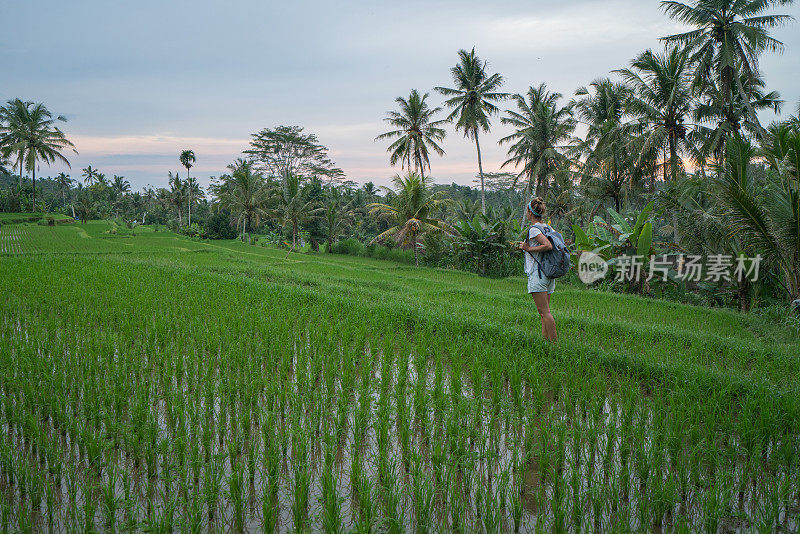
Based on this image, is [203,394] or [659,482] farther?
[203,394]

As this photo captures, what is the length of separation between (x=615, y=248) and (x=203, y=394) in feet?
32.2

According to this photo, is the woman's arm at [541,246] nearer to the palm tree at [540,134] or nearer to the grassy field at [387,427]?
the grassy field at [387,427]

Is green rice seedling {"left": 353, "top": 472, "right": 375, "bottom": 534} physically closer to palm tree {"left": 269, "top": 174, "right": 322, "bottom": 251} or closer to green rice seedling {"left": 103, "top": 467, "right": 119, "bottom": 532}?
green rice seedling {"left": 103, "top": 467, "right": 119, "bottom": 532}

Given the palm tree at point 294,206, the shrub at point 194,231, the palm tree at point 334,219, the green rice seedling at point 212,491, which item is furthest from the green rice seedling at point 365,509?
Result: the shrub at point 194,231

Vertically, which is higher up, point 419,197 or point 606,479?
point 419,197

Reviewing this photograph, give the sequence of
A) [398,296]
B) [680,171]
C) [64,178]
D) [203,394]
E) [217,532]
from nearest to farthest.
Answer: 1. [217,532]
2. [203,394]
3. [398,296]
4. [680,171]
5. [64,178]

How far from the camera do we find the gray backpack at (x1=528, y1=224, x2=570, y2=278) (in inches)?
172

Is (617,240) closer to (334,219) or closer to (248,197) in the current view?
(334,219)

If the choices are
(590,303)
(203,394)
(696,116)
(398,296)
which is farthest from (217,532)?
(696,116)

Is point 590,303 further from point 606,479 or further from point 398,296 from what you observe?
point 606,479

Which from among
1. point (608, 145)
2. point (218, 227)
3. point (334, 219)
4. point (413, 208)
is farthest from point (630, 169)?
point (218, 227)

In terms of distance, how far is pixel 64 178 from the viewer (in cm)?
5222

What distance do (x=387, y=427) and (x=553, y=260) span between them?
243cm

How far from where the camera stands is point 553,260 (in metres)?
4.39
